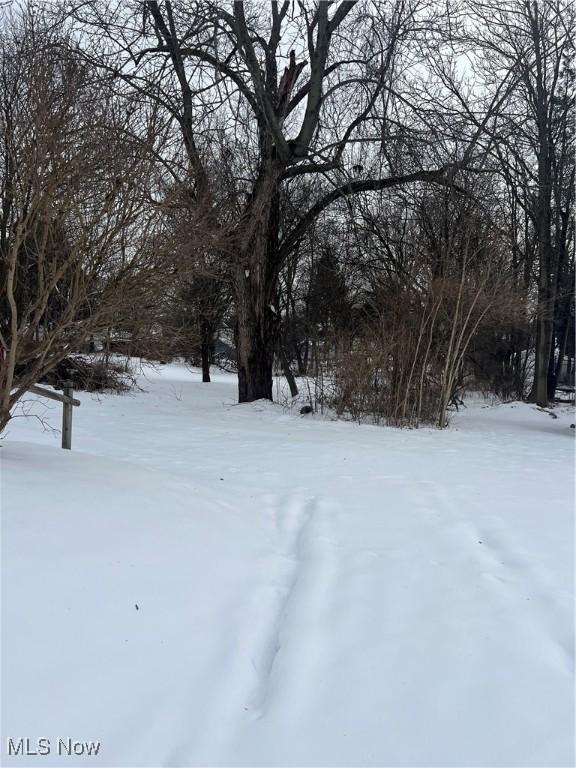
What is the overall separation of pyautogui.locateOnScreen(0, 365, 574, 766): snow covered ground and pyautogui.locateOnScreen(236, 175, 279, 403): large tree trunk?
23.0ft

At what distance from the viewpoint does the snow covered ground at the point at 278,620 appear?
74.5 inches

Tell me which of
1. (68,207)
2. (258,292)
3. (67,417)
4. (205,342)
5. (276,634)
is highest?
(258,292)

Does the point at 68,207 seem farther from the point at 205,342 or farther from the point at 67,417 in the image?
the point at 205,342

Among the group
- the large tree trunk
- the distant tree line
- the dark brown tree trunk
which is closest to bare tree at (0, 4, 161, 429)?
the distant tree line

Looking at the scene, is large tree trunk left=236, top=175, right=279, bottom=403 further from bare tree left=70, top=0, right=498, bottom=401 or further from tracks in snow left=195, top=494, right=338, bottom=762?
tracks in snow left=195, top=494, right=338, bottom=762

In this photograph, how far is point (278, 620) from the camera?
2.77m

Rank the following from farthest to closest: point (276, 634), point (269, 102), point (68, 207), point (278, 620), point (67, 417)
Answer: point (269, 102), point (67, 417), point (68, 207), point (278, 620), point (276, 634)

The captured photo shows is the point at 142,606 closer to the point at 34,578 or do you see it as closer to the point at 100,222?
the point at 34,578

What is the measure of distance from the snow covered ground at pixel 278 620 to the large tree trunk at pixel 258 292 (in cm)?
701

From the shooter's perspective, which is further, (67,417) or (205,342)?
(205,342)

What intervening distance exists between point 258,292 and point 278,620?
9.69 m

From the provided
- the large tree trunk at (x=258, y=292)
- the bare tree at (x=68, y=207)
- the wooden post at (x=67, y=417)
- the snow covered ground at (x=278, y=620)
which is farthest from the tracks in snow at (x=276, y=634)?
the large tree trunk at (x=258, y=292)

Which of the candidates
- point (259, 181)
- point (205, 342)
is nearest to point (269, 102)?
point (259, 181)

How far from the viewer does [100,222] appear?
4.66 metres
